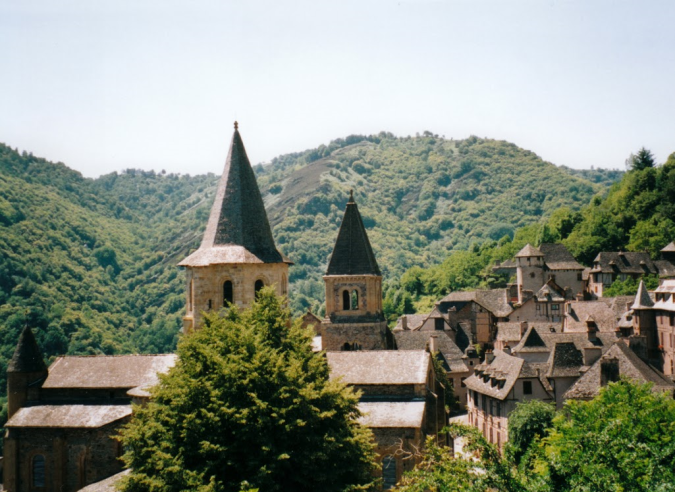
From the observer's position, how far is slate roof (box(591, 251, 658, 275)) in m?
91.6

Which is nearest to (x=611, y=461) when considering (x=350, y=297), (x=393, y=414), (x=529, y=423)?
(x=393, y=414)

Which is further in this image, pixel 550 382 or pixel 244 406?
pixel 550 382

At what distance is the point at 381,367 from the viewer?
38250 millimetres

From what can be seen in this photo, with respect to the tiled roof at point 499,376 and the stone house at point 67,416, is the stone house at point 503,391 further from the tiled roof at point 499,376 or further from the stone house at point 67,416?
the stone house at point 67,416

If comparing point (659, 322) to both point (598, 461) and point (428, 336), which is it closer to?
point (428, 336)

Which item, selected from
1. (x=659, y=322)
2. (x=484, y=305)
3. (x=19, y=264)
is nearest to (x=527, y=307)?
(x=484, y=305)

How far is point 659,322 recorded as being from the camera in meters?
61.6

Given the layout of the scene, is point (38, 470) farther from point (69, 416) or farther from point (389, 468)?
point (389, 468)

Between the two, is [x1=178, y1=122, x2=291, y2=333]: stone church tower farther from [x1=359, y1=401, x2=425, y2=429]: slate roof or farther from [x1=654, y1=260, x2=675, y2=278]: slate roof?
[x1=654, y1=260, x2=675, y2=278]: slate roof

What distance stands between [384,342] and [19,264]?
85.2 meters

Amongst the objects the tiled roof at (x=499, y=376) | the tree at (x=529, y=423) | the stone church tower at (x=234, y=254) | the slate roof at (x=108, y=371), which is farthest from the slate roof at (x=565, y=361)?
the slate roof at (x=108, y=371)

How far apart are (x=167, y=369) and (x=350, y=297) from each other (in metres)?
12.3

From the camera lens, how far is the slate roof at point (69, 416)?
38.2 m

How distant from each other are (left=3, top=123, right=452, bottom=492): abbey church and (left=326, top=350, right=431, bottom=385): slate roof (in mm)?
51
